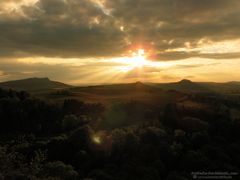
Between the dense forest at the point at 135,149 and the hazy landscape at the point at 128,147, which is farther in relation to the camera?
the dense forest at the point at 135,149

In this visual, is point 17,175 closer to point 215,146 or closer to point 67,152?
point 67,152

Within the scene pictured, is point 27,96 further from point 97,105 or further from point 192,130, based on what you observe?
point 192,130

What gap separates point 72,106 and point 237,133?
41972 mm

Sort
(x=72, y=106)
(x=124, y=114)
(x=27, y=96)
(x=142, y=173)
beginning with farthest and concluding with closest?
1. (x=27, y=96)
2. (x=72, y=106)
3. (x=124, y=114)
4. (x=142, y=173)

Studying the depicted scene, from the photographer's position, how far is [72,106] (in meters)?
81.4

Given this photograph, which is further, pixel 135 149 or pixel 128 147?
pixel 128 147

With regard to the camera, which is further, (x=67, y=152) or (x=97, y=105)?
(x=97, y=105)

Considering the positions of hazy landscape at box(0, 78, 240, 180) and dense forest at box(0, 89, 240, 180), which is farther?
dense forest at box(0, 89, 240, 180)

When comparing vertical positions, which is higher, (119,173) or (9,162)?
(9,162)

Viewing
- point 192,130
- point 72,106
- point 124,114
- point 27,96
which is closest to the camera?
point 192,130

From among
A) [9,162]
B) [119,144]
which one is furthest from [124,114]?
[9,162]

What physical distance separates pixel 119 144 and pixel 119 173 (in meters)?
8.13

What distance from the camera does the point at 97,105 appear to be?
81688 millimetres

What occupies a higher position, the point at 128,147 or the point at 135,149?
the point at 128,147
